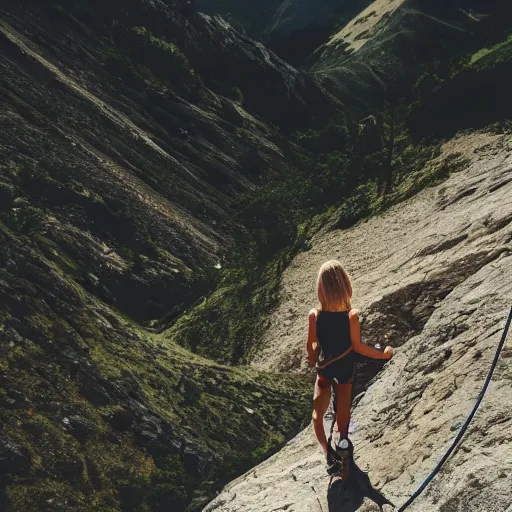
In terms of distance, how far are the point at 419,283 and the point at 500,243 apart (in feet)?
7.72

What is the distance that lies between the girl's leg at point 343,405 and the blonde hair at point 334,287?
1.12 m

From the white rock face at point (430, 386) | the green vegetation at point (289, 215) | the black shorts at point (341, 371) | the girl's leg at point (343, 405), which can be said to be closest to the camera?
the white rock face at point (430, 386)

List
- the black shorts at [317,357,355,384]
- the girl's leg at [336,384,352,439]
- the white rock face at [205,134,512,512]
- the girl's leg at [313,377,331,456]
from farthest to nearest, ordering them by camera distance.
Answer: the girl's leg at [313,377,331,456] < the girl's leg at [336,384,352,439] < the black shorts at [317,357,355,384] < the white rock face at [205,134,512,512]

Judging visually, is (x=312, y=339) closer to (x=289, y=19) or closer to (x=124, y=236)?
(x=124, y=236)

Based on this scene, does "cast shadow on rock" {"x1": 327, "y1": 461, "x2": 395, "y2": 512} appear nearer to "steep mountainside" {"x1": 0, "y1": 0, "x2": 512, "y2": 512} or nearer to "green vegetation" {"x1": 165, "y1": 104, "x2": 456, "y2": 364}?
"steep mountainside" {"x1": 0, "y1": 0, "x2": 512, "y2": 512}

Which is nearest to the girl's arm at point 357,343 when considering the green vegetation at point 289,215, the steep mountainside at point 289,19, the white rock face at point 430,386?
the white rock face at point 430,386

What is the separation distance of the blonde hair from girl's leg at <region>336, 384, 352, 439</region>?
112cm

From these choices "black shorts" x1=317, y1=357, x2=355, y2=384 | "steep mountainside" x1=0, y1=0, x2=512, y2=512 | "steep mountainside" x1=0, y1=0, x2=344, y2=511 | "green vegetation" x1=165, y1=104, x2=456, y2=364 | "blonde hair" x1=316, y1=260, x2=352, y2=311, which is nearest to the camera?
"blonde hair" x1=316, y1=260, x2=352, y2=311

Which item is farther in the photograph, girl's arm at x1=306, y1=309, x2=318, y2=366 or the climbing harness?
girl's arm at x1=306, y1=309, x2=318, y2=366

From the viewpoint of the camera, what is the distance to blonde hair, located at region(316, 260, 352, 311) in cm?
708

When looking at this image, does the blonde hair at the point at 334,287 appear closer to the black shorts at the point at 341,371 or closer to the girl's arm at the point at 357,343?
the girl's arm at the point at 357,343

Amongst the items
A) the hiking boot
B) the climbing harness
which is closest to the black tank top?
the hiking boot

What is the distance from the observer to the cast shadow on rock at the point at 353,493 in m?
7.16

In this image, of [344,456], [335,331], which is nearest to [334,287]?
[335,331]
